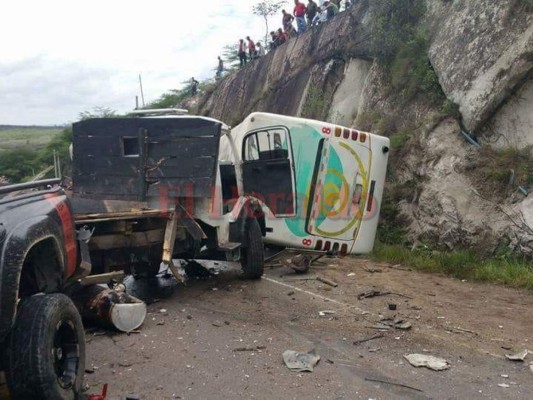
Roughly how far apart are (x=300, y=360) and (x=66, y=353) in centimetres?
193

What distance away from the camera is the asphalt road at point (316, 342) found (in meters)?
4.12

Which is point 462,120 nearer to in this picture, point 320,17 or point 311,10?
point 320,17

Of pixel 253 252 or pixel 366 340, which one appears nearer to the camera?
pixel 366 340

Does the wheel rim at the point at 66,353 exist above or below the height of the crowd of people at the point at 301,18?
below

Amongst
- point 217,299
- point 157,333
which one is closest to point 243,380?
point 157,333

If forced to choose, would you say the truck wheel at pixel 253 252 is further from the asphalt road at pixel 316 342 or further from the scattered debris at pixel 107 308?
the scattered debris at pixel 107 308

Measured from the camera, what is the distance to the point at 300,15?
20.0 metres


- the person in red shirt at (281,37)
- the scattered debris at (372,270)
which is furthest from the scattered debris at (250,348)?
the person in red shirt at (281,37)

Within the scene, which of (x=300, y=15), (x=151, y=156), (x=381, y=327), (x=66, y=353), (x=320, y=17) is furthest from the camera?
(x=300, y=15)

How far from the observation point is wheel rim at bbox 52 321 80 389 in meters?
3.41

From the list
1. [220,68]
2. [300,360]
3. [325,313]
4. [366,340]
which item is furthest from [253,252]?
[220,68]

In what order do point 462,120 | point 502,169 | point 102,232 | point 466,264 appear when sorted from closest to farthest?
point 102,232 < point 466,264 < point 502,169 < point 462,120

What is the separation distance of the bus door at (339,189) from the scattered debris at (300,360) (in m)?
4.17

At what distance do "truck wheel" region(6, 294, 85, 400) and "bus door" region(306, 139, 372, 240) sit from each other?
18.4ft
